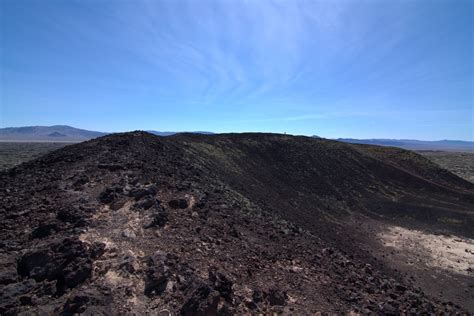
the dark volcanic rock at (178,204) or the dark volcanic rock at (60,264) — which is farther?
the dark volcanic rock at (178,204)

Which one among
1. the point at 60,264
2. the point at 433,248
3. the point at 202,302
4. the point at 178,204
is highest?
the point at 178,204

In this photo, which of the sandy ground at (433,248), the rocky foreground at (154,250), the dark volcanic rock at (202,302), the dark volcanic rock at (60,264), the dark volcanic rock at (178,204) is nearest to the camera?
the dark volcanic rock at (202,302)

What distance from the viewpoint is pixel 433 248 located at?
16578 millimetres

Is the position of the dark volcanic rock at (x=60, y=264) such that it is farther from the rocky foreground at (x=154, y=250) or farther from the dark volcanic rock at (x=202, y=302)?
the dark volcanic rock at (x=202, y=302)

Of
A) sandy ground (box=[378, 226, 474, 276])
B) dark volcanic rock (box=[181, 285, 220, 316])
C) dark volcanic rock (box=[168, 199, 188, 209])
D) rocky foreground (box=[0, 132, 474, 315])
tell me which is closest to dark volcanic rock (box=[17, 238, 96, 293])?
rocky foreground (box=[0, 132, 474, 315])

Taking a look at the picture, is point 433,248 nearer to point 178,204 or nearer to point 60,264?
point 178,204

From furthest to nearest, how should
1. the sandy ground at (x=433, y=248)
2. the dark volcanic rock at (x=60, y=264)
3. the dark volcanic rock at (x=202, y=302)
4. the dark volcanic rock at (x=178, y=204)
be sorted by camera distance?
the sandy ground at (x=433, y=248) < the dark volcanic rock at (x=178, y=204) < the dark volcanic rock at (x=60, y=264) < the dark volcanic rock at (x=202, y=302)

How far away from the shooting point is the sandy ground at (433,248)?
14.7 metres

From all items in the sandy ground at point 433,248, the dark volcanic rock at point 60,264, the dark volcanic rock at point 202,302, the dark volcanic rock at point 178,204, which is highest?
the dark volcanic rock at point 178,204

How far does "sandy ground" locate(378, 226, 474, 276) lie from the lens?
1466 cm

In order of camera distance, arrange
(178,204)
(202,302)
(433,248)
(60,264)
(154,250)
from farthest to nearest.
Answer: (433,248), (178,204), (154,250), (60,264), (202,302)

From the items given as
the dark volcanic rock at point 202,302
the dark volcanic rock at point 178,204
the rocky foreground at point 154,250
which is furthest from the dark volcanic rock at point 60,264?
the dark volcanic rock at point 178,204

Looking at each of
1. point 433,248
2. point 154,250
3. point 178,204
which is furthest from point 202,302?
point 433,248

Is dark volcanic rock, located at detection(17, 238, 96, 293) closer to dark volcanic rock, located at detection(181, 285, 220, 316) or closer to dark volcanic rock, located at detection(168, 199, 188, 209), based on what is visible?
dark volcanic rock, located at detection(181, 285, 220, 316)
